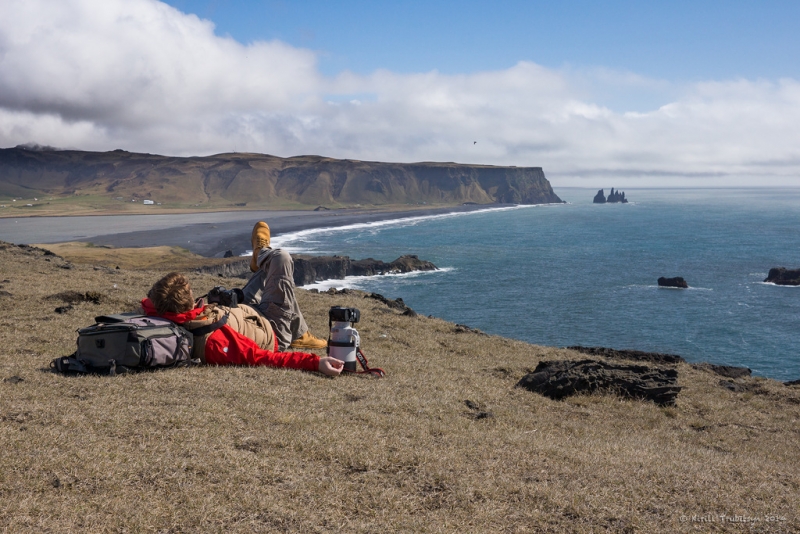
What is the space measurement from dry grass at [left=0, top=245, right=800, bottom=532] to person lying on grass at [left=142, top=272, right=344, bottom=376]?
13.8 inches

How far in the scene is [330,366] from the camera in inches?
410

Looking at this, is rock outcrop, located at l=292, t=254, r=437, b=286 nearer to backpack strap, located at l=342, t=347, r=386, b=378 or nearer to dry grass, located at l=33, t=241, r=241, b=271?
dry grass, located at l=33, t=241, r=241, b=271

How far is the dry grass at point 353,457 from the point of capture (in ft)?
18.4

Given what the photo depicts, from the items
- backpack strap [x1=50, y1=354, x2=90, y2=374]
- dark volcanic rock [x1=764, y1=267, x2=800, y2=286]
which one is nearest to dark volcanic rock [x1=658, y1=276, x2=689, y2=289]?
dark volcanic rock [x1=764, y1=267, x2=800, y2=286]

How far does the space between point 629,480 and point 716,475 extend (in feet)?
4.94

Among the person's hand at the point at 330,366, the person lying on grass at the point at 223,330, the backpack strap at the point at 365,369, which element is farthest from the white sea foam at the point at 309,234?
the person's hand at the point at 330,366

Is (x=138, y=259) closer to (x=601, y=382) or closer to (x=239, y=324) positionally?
(x=239, y=324)

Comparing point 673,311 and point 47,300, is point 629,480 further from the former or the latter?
point 673,311

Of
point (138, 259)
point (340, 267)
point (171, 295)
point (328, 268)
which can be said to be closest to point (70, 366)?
point (171, 295)

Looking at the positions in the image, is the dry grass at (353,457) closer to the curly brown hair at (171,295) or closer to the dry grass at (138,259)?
the curly brown hair at (171,295)

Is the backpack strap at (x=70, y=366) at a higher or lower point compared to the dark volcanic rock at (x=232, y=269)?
higher

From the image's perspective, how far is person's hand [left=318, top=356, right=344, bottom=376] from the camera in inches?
410

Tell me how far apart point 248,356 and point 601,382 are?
7309 millimetres

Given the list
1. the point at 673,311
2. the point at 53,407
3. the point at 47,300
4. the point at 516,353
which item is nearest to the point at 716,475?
the point at 53,407
